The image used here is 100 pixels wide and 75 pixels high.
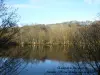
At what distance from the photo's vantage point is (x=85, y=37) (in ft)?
23.1

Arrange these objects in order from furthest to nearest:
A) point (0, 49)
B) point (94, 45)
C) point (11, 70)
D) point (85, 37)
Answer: point (85, 37) < point (94, 45) < point (11, 70) < point (0, 49)

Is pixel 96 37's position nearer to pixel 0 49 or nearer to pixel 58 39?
pixel 0 49

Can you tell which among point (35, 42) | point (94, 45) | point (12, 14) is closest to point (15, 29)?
point (12, 14)

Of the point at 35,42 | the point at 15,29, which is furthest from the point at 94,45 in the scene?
the point at 35,42

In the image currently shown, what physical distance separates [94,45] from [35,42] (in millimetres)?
78062

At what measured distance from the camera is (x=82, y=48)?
7.88 metres

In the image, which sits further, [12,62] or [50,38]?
[50,38]

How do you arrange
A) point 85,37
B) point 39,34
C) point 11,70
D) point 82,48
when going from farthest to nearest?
point 39,34, point 82,48, point 85,37, point 11,70

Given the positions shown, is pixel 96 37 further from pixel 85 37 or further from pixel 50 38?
pixel 50 38

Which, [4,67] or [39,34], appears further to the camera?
[39,34]

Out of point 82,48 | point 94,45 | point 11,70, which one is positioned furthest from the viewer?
point 82,48

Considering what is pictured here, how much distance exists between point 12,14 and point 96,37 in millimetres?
2568

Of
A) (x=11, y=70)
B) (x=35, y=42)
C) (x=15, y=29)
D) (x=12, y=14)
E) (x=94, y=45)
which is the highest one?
(x=12, y=14)

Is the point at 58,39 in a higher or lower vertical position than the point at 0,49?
lower
